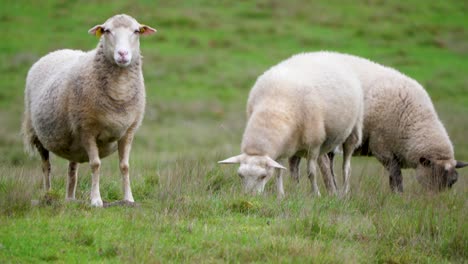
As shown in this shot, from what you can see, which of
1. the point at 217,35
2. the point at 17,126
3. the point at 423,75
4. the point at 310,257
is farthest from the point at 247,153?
the point at 217,35

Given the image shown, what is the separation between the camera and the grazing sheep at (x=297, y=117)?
8.49 metres

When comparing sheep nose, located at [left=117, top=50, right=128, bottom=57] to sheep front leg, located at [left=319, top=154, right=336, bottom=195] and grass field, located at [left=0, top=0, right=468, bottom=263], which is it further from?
sheep front leg, located at [left=319, top=154, right=336, bottom=195]

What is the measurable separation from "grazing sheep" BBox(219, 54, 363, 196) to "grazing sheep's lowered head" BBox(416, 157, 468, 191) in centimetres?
126

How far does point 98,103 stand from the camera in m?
7.25

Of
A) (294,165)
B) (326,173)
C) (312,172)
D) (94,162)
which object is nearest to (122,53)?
(94,162)

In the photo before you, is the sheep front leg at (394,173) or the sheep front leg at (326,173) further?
the sheep front leg at (394,173)

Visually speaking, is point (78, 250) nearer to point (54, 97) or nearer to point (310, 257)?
point (310, 257)

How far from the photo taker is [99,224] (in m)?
6.41

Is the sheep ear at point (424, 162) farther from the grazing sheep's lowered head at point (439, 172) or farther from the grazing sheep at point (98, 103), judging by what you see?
the grazing sheep at point (98, 103)

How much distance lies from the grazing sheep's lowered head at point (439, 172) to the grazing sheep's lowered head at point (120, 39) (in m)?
5.02

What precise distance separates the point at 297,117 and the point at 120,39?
2670 mm

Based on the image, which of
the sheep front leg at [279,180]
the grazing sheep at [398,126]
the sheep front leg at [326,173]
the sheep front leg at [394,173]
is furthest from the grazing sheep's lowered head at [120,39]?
the sheep front leg at [394,173]

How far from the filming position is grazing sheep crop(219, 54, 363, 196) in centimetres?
849

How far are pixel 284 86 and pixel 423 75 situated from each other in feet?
49.0
